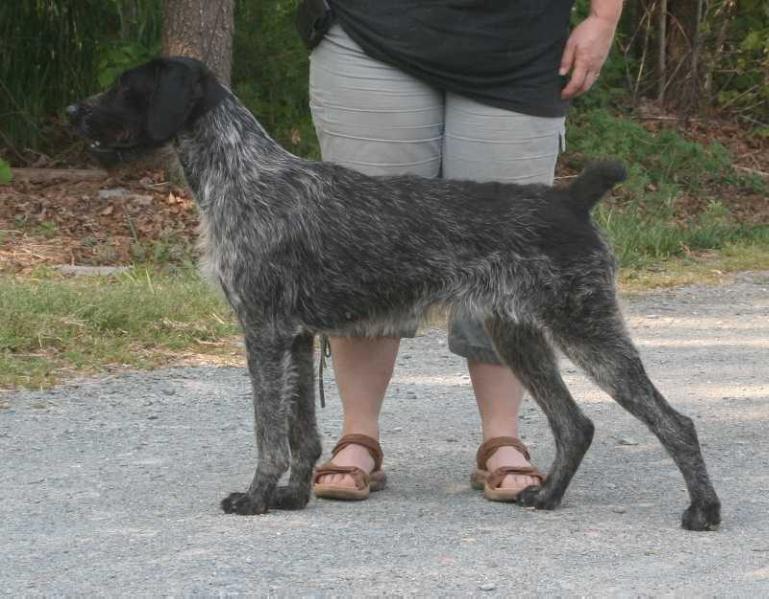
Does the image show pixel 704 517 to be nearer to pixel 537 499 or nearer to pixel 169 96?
pixel 537 499

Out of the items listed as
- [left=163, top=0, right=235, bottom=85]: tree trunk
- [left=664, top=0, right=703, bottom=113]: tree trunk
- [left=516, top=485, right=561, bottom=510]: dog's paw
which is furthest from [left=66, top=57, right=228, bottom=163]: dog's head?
[left=664, top=0, right=703, bottom=113]: tree trunk

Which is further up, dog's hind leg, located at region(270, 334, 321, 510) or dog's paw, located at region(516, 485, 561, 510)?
dog's hind leg, located at region(270, 334, 321, 510)

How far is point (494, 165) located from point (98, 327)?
3.06 m

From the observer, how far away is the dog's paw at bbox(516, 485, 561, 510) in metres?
5.09

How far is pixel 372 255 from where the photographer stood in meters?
4.94

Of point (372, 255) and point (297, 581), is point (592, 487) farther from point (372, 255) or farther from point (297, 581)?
point (297, 581)

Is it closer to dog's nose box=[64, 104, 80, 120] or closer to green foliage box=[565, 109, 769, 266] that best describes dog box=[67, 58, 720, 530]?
dog's nose box=[64, 104, 80, 120]

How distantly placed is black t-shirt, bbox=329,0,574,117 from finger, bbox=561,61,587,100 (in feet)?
0.34

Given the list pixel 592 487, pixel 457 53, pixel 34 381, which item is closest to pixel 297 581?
pixel 592 487

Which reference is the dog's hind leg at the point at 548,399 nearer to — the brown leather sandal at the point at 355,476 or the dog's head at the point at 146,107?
the brown leather sandal at the point at 355,476

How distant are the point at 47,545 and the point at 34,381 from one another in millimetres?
2317

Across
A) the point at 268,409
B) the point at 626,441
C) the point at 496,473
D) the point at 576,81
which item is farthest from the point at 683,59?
the point at 268,409

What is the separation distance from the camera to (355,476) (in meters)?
5.16

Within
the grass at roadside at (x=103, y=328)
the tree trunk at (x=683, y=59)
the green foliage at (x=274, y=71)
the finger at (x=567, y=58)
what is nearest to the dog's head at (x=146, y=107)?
the finger at (x=567, y=58)
